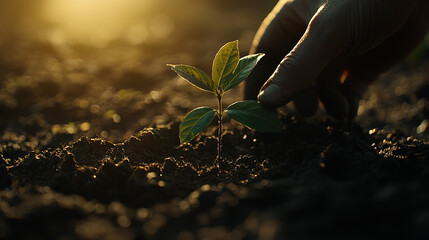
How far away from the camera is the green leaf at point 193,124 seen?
1697 mm

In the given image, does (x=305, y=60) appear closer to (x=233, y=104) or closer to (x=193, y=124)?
(x=233, y=104)

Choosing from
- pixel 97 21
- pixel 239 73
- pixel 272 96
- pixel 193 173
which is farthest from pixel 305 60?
pixel 97 21

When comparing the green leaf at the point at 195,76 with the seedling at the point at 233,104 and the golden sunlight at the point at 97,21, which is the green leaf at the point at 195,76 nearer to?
the seedling at the point at 233,104

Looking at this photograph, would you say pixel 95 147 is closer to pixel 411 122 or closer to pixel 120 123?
pixel 120 123

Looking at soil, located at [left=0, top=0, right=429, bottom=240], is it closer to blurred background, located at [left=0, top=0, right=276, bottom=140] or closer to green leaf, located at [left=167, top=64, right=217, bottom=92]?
blurred background, located at [left=0, top=0, right=276, bottom=140]

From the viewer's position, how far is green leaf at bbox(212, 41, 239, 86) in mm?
1760

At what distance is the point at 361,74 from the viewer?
3.00 metres

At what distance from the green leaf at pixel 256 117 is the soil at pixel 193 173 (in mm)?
229

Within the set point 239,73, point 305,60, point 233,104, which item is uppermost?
point 305,60

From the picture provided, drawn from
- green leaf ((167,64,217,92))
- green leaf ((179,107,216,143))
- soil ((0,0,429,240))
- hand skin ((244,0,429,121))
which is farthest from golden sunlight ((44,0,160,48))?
green leaf ((179,107,216,143))

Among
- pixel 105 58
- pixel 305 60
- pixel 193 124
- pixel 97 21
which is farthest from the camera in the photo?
pixel 97 21

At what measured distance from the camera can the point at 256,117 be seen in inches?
68.8

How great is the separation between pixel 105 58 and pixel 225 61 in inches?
129

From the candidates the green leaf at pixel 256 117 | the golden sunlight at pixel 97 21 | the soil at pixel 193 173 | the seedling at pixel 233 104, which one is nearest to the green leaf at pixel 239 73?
the seedling at pixel 233 104
